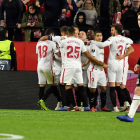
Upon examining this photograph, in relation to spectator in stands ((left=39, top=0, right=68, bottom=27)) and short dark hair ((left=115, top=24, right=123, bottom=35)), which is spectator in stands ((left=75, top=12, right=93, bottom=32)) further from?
short dark hair ((left=115, top=24, right=123, bottom=35))

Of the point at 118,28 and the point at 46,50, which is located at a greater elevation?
the point at 118,28

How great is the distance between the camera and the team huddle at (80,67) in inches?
528

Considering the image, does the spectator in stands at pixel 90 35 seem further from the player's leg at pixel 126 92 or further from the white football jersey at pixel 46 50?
the player's leg at pixel 126 92

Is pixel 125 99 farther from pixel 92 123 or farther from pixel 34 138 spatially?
pixel 34 138

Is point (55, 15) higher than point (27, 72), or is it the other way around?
point (55, 15)

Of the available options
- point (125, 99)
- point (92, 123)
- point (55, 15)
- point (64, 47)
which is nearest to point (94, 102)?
point (125, 99)

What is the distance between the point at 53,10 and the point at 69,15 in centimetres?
48

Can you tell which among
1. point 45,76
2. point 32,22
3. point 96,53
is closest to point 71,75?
point 96,53

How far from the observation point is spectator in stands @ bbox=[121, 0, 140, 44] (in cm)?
1608

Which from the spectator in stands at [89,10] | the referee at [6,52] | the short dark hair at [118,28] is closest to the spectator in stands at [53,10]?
the spectator in stands at [89,10]

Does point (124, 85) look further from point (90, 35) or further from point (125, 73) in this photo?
point (90, 35)

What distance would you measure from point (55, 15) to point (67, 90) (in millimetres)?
3605

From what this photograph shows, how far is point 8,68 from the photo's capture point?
619 inches

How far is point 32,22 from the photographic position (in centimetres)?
1633
